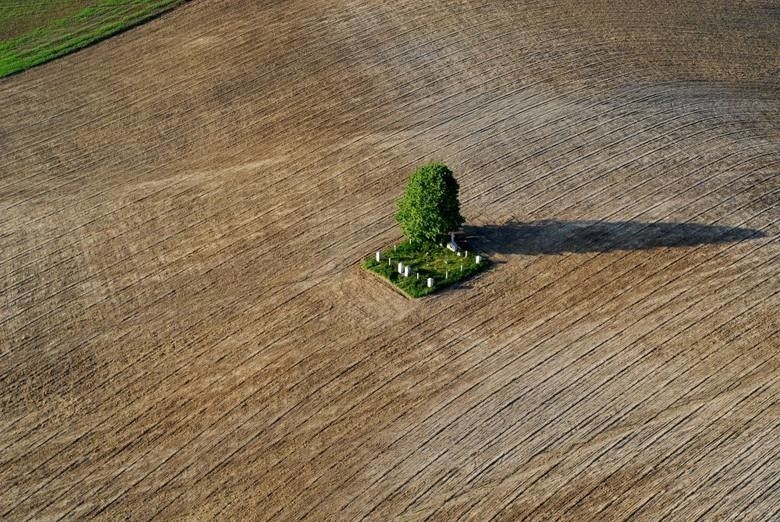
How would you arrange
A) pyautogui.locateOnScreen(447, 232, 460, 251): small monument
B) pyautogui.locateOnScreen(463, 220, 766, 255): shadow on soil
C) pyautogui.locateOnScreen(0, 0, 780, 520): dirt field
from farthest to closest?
pyautogui.locateOnScreen(463, 220, 766, 255): shadow on soil → pyautogui.locateOnScreen(447, 232, 460, 251): small monument → pyautogui.locateOnScreen(0, 0, 780, 520): dirt field

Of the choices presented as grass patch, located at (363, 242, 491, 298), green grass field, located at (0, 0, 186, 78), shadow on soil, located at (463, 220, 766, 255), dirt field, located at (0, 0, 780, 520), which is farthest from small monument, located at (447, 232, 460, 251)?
green grass field, located at (0, 0, 186, 78)

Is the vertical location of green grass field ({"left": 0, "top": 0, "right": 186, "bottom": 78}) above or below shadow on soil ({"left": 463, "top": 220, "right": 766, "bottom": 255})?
above

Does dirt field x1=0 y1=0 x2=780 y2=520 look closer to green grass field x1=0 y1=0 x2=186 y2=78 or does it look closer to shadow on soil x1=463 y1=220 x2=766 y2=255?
shadow on soil x1=463 y1=220 x2=766 y2=255

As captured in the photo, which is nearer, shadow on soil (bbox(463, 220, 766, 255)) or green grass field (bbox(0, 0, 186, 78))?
shadow on soil (bbox(463, 220, 766, 255))

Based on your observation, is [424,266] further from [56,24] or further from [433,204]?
[56,24]

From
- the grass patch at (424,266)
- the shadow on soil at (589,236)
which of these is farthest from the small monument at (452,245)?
the shadow on soil at (589,236)

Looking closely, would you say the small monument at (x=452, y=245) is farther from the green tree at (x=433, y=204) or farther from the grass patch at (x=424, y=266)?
the green tree at (x=433, y=204)
